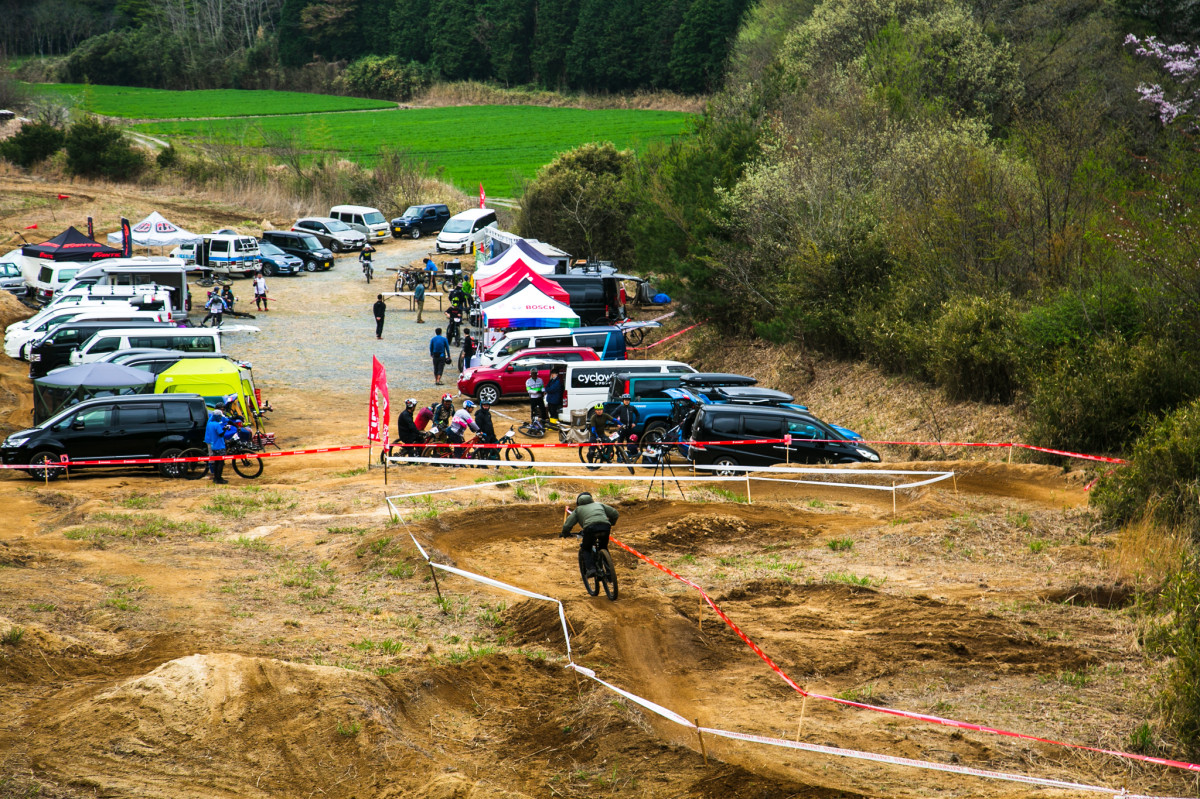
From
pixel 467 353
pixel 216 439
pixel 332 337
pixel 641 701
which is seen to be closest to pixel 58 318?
pixel 332 337

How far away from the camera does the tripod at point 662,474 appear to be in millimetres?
16203

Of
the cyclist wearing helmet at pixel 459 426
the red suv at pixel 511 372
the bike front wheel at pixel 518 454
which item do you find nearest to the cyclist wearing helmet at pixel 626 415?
the bike front wheel at pixel 518 454

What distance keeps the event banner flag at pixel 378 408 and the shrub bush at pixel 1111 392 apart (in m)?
12.7

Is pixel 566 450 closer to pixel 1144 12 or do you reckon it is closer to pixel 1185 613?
pixel 1185 613

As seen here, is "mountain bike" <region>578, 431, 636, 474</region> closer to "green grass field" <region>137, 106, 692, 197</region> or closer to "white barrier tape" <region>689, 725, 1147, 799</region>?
"white barrier tape" <region>689, 725, 1147, 799</region>

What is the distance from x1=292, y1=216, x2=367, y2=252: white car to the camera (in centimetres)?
4850

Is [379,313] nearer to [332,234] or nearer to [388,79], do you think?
[332,234]

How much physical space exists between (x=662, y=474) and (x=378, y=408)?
6.13m

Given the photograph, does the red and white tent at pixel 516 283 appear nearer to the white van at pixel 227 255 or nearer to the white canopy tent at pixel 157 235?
the white van at pixel 227 255

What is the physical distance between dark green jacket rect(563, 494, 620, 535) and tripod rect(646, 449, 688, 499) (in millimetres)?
4656

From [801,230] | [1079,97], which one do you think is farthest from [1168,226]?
[1079,97]

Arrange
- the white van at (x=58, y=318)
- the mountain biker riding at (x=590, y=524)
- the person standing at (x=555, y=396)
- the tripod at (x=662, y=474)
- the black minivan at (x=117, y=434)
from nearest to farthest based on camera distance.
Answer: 1. the mountain biker riding at (x=590, y=524)
2. the tripod at (x=662, y=474)
3. the black minivan at (x=117, y=434)
4. the person standing at (x=555, y=396)
5. the white van at (x=58, y=318)

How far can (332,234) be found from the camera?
Answer: 4862cm

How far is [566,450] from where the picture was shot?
2128cm
